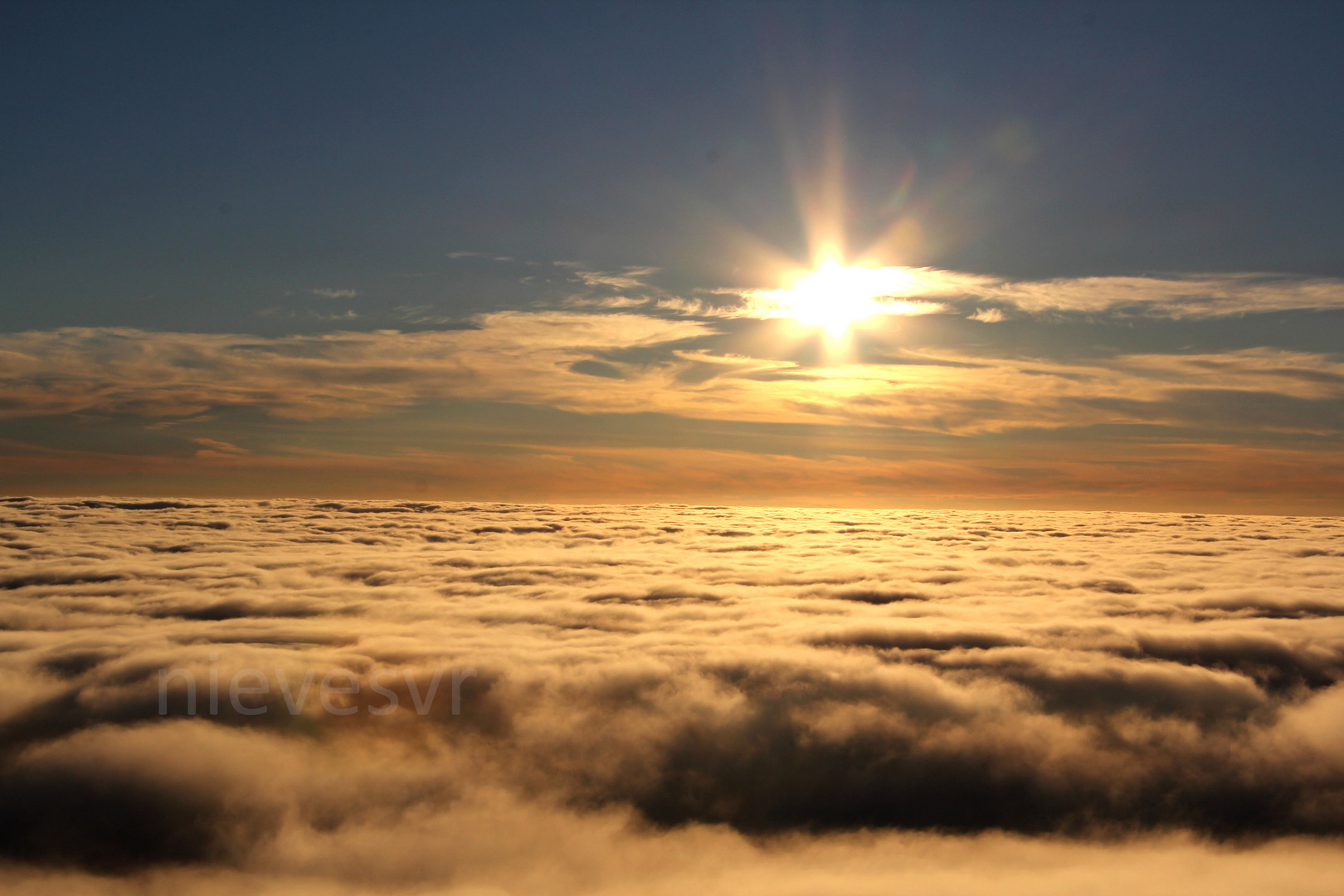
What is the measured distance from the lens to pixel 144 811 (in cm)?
1066

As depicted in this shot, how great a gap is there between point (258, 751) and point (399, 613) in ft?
31.3

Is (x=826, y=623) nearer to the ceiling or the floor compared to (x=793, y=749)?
nearer to the ceiling

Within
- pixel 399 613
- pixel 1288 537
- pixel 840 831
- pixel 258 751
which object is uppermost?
pixel 1288 537

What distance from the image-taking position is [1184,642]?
18.3m

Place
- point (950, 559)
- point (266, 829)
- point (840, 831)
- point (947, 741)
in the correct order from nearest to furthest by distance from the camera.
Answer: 1. point (266, 829)
2. point (840, 831)
3. point (947, 741)
4. point (950, 559)

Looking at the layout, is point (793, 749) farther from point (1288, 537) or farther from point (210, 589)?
point (1288, 537)

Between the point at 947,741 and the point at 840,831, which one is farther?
the point at 947,741

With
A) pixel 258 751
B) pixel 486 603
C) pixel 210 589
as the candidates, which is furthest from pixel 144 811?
pixel 210 589

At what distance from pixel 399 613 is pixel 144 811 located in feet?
35.4

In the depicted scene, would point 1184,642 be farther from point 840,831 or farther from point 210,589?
point 210,589

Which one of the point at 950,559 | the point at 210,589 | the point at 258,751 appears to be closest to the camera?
the point at 258,751
